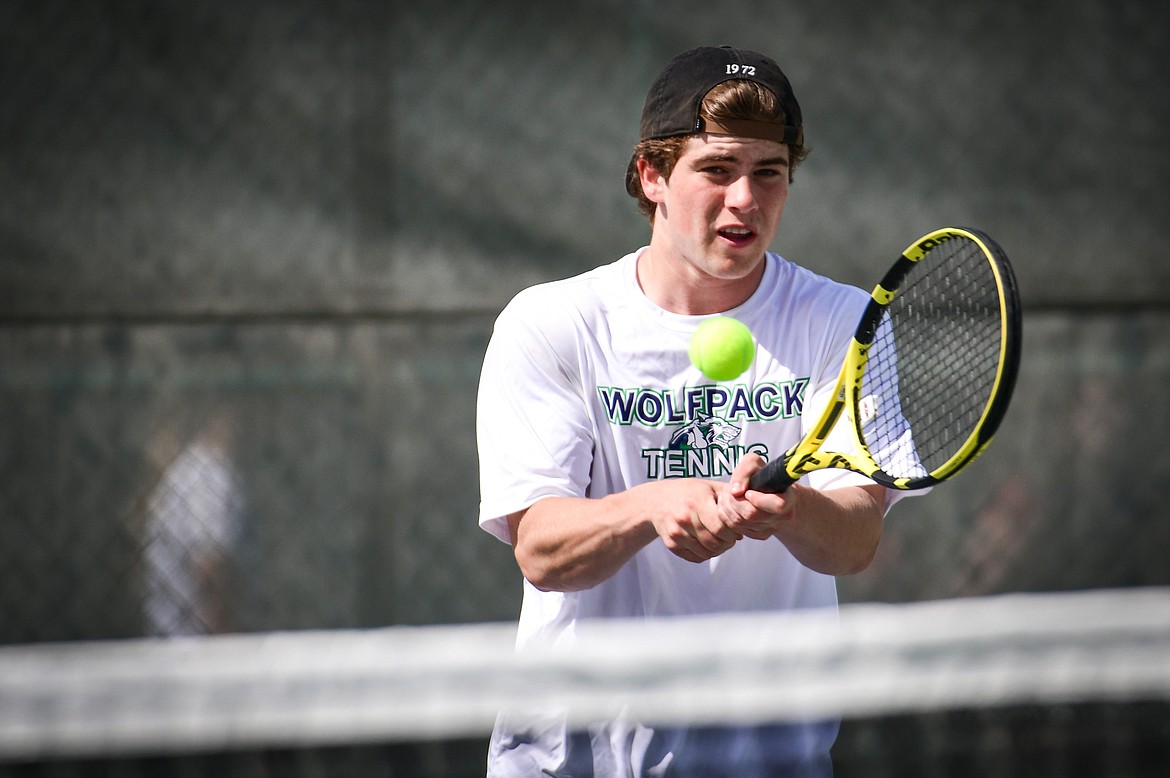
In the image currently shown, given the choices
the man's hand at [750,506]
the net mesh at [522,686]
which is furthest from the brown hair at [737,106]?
the net mesh at [522,686]

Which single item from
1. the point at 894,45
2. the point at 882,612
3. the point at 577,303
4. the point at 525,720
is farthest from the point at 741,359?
the point at 894,45

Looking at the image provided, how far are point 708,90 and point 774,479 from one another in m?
0.56

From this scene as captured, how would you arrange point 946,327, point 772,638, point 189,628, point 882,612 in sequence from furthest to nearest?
1. point 189,628
2. point 946,327
3. point 882,612
4. point 772,638

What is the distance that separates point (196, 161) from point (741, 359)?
6.22 feet

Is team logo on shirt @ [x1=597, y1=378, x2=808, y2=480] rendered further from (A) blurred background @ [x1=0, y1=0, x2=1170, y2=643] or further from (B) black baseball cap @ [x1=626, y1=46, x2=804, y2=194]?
(A) blurred background @ [x1=0, y1=0, x2=1170, y2=643]

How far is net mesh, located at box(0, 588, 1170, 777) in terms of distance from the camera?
1373 millimetres

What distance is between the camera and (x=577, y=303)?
1.79 m

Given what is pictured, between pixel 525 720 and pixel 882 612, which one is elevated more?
pixel 882 612

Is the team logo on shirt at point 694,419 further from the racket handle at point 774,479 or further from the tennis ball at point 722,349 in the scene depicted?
the racket handle at point 774,479

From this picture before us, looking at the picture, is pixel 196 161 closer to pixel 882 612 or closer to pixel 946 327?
pixel 946 327

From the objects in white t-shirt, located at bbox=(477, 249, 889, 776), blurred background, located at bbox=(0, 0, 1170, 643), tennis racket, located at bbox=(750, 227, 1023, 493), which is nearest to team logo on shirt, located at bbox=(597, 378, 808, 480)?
white t-shirt, located at bbox=(477, 249, 889, 776)

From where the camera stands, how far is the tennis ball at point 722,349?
1672mm

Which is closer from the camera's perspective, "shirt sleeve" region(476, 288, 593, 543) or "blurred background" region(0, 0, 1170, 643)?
"shirt sleeve" region(476, 288, 593, 543)

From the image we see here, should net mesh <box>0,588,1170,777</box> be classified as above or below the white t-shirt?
below
